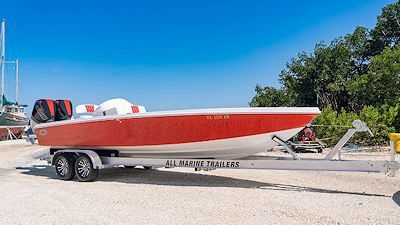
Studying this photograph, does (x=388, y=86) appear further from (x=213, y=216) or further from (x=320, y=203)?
(x=213, y=216)

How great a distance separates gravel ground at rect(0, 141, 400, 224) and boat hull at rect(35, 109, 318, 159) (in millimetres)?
657

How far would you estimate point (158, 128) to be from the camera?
6.48 meters

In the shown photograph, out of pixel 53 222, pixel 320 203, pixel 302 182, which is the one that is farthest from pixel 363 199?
pixel 53 222

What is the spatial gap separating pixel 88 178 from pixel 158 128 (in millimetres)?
1799

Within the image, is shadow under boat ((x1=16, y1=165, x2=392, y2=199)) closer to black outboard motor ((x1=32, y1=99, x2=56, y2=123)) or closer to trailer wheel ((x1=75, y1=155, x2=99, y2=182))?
trailer wheel ((x1=75, y1=155, x2=99, y2=182))

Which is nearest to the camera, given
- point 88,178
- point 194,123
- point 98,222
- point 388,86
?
point 98,222

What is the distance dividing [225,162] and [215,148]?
437mm

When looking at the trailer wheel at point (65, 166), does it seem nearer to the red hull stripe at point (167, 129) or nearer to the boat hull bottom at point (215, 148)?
the red hull stripe at point (167, 129)

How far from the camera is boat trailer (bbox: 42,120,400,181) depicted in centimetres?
521

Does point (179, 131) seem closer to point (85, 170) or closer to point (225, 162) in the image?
point (225, 162)

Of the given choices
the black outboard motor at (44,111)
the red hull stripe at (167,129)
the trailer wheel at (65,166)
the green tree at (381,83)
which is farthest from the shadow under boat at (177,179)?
the green tree at (381,83)

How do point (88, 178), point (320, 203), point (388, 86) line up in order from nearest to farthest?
point (320, 203), point (88, 178), point (388, 86)

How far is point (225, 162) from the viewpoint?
19.9 ft

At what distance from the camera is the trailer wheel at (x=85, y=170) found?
682 centimetres
